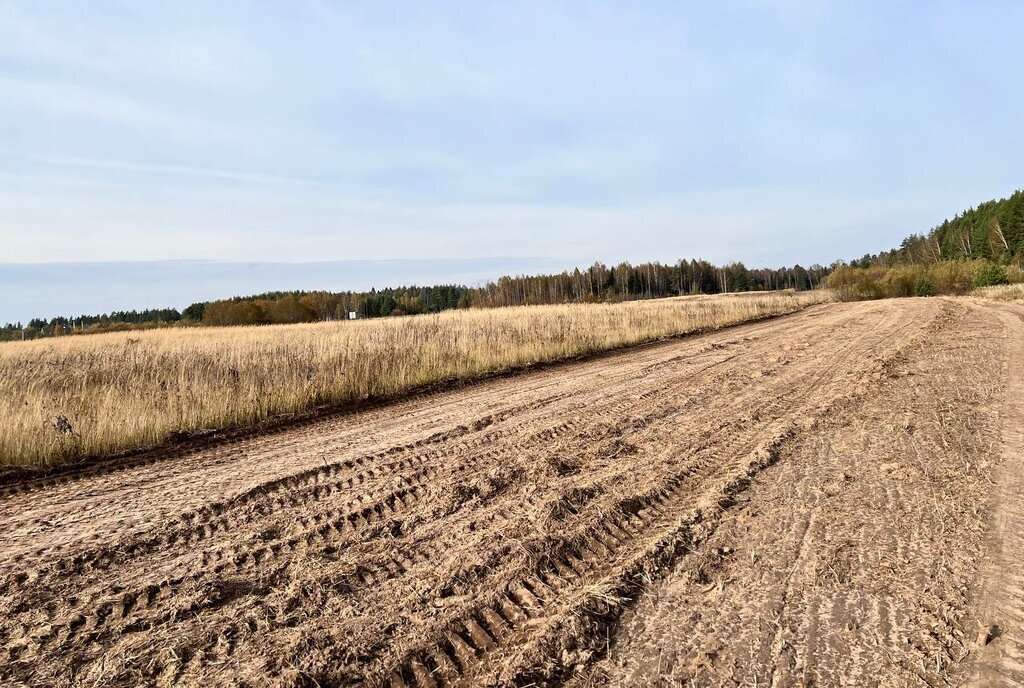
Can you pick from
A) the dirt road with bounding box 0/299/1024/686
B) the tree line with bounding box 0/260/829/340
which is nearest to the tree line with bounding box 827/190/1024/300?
the tree line with bounding box 0/260/829/340

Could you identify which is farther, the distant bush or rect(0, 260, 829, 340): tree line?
rect(0, 260, 829, 340): tree line

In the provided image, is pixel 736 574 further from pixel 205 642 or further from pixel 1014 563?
pixel 205 642

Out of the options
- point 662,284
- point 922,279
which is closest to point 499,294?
point 662,284

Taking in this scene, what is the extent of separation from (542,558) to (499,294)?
3313 inches

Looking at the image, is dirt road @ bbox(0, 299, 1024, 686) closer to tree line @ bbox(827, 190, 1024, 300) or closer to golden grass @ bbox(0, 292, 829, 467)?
golden grass @ bbox(0, 292, 829, 467)

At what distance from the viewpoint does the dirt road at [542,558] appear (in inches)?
97.0

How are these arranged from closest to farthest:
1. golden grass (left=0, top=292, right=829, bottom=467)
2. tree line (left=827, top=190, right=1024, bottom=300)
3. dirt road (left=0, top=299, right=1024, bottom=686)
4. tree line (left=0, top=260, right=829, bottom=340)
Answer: dirt road (left=0, top=299, right=1024, bottom=686)
golden grass (left=0, top=292, right=829, bottom=467)
tree line (left=827, top=190, right=1024, bottom=300)
tree line (left=0, top=260, right=829, bottom=340)

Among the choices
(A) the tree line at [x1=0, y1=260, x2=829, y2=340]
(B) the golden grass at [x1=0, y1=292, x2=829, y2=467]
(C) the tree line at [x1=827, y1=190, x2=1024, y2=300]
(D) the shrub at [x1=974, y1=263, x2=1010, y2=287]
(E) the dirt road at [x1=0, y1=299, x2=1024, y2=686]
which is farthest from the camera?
(A) the tree line at [x1=0, y1=260, x2=829, y2=340]

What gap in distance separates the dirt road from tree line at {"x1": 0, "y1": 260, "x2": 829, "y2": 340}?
53.6m

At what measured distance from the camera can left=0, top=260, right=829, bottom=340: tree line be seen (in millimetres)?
59562

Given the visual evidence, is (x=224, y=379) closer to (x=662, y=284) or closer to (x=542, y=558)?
(x=542, y=558)

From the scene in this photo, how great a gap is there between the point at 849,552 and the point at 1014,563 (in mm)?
826

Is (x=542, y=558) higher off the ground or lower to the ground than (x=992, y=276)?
lower

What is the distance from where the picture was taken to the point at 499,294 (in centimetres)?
8700
